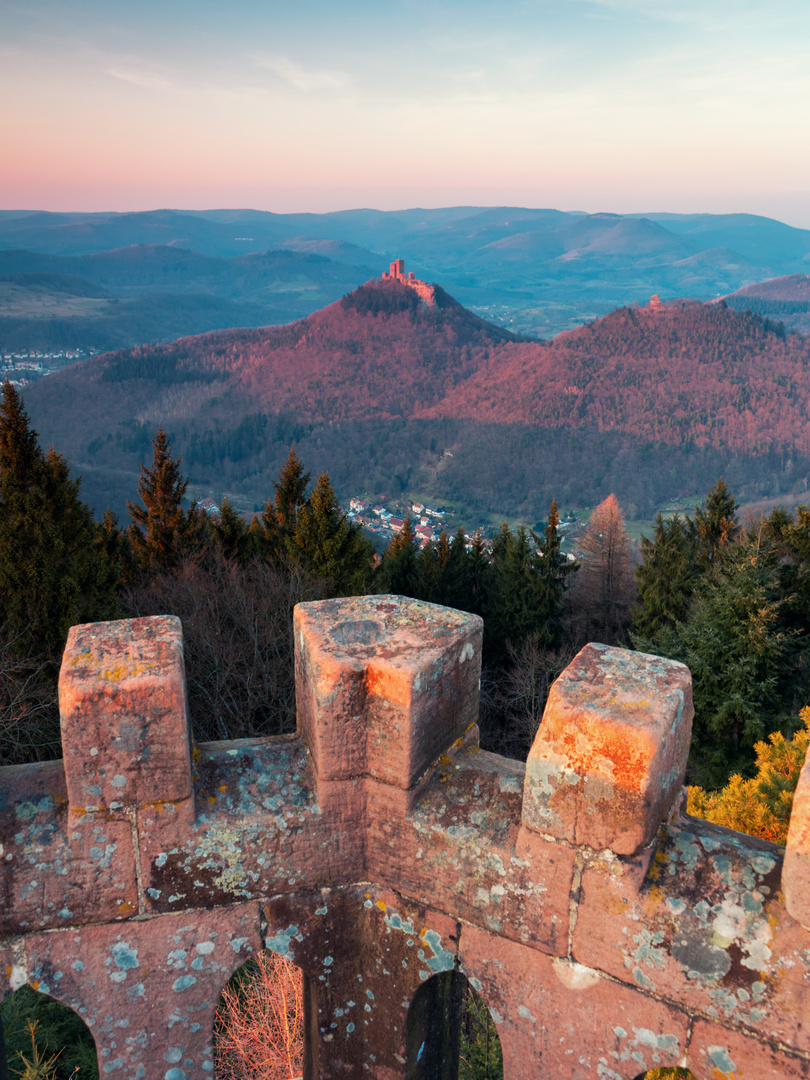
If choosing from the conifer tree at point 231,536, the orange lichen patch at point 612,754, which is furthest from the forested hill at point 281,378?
the orange lichen patch at point 612,754

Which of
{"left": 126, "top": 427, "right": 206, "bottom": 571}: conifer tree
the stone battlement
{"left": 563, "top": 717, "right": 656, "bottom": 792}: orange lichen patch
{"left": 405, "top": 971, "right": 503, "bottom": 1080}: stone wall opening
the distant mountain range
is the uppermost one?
{"left": 563, "top": 717, "right": 656, "bottom": 792}: orange lichen patch

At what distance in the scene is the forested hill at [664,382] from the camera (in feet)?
501

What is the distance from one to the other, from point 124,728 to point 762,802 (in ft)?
36.7

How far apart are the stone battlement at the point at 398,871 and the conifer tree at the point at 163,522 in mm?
27189

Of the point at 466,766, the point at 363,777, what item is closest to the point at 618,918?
the point at 466,766

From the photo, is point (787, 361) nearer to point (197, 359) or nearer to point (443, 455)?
point (443, 455)

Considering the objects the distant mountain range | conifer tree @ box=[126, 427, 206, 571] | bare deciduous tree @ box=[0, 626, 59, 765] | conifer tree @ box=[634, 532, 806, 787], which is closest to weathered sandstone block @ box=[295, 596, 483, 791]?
bare deciduous tree @ box=[0, 626, 59, 765]

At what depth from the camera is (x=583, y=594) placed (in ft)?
124

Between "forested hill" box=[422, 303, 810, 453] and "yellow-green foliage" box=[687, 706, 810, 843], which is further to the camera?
"forested hill" box=[422, 303, 810, 453]

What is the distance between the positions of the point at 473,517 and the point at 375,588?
92.1m

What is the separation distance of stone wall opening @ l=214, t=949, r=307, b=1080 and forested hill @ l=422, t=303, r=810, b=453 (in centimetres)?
14665

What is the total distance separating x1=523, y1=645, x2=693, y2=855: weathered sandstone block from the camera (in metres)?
2.67

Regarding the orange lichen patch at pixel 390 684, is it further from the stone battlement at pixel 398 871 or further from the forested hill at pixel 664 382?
the forested hill at pixel 664 382

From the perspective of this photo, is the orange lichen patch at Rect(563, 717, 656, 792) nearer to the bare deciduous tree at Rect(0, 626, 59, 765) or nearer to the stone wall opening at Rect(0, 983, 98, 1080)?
the stone wall opening at Rect(0, 983, 98, 1080)
